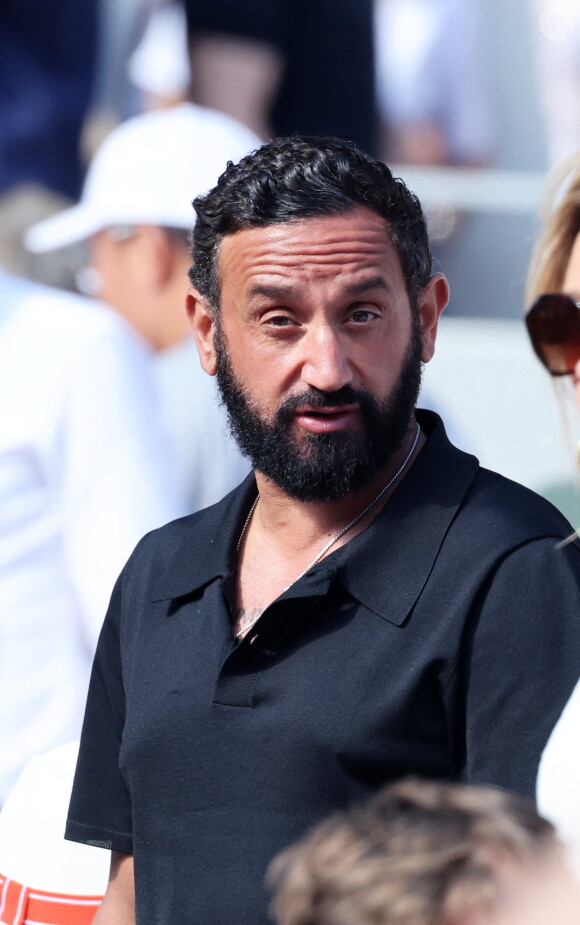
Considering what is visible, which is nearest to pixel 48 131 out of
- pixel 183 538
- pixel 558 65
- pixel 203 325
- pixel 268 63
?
pixel 268 63

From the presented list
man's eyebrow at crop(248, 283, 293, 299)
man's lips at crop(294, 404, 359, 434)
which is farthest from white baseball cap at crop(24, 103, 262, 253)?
man's lips at crop(294, 404, 359, 434)

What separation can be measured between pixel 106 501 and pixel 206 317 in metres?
1.26

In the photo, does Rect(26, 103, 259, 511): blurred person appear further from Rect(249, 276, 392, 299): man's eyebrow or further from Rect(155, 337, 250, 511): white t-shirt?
Rect(249, 276, 392, 299): man's eyebrow

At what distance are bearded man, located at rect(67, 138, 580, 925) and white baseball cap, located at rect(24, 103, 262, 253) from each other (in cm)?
146

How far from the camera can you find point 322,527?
6.24 ft

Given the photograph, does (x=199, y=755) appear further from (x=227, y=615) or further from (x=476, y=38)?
(x=476, y=38)

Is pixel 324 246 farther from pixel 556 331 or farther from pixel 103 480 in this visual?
pixel 103 480

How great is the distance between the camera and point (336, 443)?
1825 millimetres

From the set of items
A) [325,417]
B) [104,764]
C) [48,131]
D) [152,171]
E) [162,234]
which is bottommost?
[104,764]

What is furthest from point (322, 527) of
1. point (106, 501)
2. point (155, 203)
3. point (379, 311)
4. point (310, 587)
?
point (155, 203)

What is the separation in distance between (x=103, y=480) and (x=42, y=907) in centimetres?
135

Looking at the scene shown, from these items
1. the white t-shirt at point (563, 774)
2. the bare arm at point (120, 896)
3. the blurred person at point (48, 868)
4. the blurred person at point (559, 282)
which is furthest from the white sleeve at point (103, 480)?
the white t-shirt at point (563, 774)

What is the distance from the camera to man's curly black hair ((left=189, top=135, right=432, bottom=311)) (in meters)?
1.88

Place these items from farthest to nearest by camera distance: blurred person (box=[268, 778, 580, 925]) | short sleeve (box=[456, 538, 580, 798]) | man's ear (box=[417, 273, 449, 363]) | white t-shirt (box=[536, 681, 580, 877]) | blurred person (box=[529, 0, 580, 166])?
1. blurred person (box=[529, 0, 580, 166])
2. man's ear (box=[417, 273, 449, 363])
3. short sleeve (box=[456, 538, 580, 798])
4. white t-shirt (box=[536, 681, 580, 877])
5. blurred person (box=[268, 778, 580, 925])
